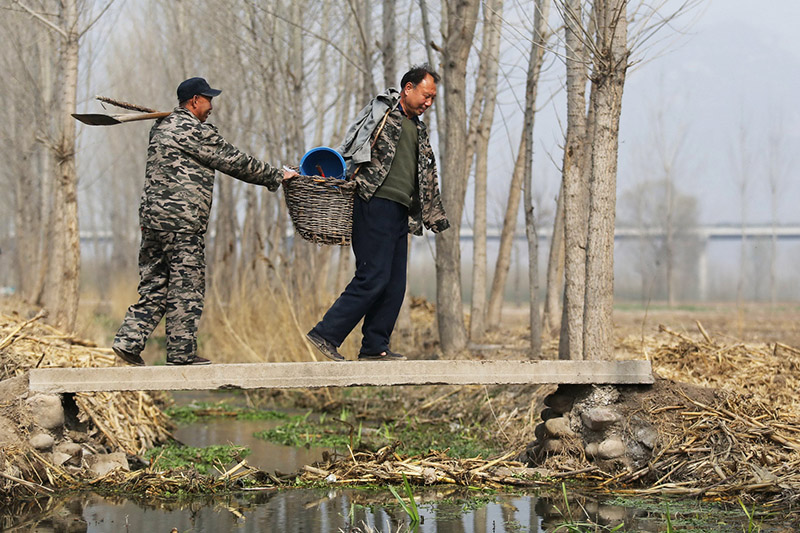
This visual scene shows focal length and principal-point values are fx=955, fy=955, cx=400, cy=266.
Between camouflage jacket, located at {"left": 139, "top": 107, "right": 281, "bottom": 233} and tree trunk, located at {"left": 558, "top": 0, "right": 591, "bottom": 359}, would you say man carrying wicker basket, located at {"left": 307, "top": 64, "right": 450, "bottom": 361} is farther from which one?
tree trunk, located at {"left": 558, "top": 0, "right": 591, "bottom": 359}

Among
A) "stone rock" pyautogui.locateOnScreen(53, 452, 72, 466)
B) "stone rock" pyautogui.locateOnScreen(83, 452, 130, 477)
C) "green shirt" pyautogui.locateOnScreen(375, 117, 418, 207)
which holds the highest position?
"green shirt" pyautogui.locateOnScreen(375, 117, 418, 207)

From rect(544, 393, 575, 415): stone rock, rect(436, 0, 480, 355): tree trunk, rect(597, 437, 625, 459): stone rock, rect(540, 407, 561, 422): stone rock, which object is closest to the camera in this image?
rect(597, 437, 625, 459): stone rock

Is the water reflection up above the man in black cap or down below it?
below

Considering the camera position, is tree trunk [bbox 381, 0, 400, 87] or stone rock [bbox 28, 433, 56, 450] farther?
tree trunk [bbox 381, 0, 400, 87]

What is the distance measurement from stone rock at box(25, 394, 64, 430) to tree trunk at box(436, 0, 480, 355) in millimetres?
Result: 5945

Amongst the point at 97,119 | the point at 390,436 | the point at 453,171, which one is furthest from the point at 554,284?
the point at 97,119

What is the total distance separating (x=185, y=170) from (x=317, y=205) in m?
0.85

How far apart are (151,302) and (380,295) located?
1.47 metres

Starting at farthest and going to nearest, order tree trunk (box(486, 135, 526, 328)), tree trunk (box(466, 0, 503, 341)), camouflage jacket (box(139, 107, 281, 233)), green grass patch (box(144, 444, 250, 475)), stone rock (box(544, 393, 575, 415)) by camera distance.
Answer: tree trunk (box(486, 135, 526, 328)) → tree trunk (box(466, 0, 503, 341)) → green grass patch (box(144, 444, 250, 475)) → stone rock (box(544, 393, 575, 415)) → camouflage jacket (box(139, 107, 281, 233))

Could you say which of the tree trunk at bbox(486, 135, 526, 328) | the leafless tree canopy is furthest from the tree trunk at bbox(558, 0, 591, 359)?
the tree trunk at bbox(486, 135, 526, 328)

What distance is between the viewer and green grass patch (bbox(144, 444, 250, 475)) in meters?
6.88

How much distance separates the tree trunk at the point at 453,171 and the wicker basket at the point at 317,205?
5365 millimetres

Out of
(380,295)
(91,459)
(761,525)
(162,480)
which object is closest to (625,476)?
(761,525)

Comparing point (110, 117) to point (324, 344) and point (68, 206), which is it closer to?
point (324, 344)
